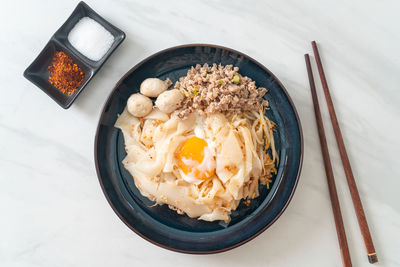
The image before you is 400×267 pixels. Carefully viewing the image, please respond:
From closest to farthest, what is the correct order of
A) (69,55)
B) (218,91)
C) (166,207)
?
1. (218,91)
2. (166,207)
3. (69,55)

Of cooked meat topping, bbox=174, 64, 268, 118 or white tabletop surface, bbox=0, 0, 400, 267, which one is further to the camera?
white tabletop surface, bbox=0, 0, 400, 267

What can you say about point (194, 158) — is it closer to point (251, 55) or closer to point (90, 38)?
point (251, 55)

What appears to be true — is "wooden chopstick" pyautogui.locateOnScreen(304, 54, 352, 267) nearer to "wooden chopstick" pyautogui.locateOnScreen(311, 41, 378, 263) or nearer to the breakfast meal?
"wooden chopstick" pyautogui.locateOnScreen(311, 41, 378, 263)

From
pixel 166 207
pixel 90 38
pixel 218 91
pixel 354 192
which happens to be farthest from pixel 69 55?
pixel 354 192

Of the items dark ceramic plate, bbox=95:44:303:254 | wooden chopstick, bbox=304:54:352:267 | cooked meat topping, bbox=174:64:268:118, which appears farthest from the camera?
wooden chopstick, bbox=304:54:352:267

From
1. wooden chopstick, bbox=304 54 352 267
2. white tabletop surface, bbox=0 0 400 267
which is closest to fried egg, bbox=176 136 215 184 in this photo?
white tabletop surface, bbox=0 0 400 267

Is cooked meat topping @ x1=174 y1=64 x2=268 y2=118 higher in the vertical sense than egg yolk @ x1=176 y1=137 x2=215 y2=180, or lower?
higher

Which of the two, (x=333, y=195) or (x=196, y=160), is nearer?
(x=196, y=160)
